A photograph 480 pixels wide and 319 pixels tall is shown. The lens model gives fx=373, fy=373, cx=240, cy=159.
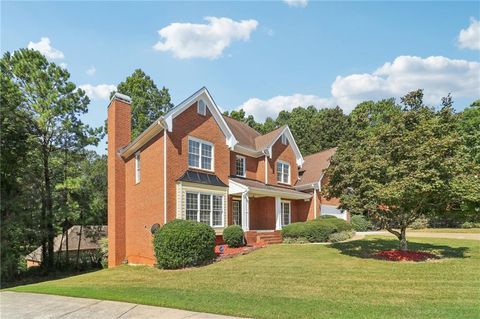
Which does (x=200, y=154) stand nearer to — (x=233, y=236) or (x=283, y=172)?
(x=233, y=236)

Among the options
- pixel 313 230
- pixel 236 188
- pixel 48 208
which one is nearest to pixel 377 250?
pixel 313 230

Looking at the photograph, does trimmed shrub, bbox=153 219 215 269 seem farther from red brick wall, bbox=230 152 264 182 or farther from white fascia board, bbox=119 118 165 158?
red brick wall, bbox=230 152 264 182

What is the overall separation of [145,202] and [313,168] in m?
16.2

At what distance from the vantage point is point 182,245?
51.9 feet

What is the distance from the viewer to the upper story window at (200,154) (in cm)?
2062

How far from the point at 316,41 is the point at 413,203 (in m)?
7.98

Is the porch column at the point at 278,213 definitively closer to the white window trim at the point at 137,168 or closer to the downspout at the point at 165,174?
the downspout at the point at 165,174

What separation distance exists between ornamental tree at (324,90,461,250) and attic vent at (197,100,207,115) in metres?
8.52

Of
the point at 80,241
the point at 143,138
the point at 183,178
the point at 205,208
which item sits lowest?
the point at 80,241

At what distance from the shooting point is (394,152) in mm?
14273

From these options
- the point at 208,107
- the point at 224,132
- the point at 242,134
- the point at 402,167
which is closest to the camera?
the point at 402,167

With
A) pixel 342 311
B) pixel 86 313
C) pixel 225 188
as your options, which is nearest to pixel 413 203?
pixel 342 311

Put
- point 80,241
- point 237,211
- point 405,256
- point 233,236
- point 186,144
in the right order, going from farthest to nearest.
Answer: point 80,241
point 237,211
point 186,144
point 233,236
point 405,256

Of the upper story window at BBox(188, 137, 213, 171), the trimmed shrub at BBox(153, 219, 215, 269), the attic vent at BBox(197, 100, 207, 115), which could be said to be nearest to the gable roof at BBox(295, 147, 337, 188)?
the upper story window at BBox(188, 137, 213, 171)
